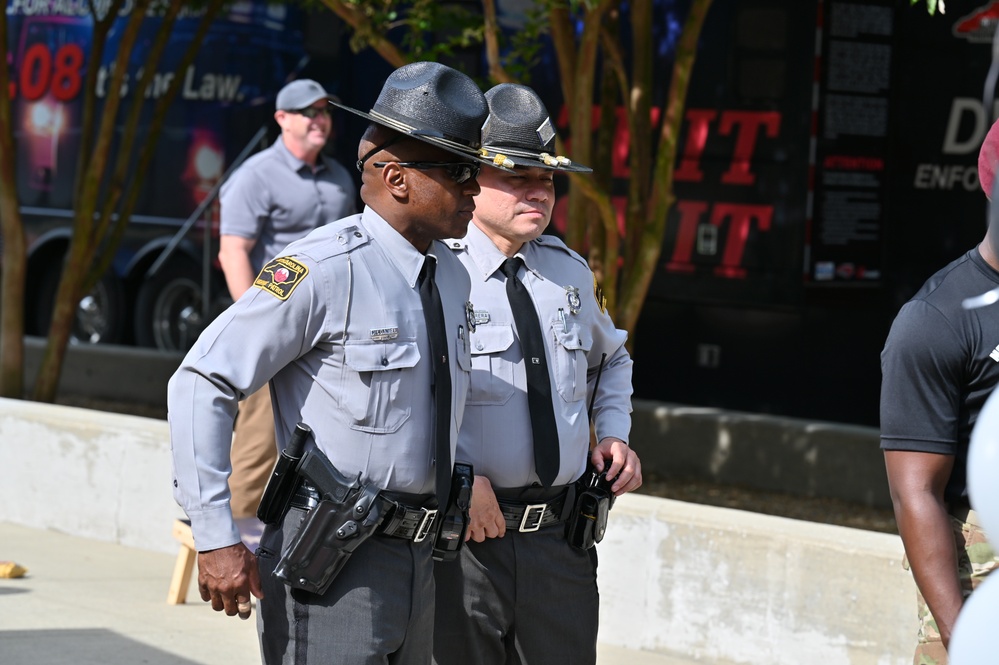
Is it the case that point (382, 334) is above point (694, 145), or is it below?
above

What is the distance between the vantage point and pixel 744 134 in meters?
9.43

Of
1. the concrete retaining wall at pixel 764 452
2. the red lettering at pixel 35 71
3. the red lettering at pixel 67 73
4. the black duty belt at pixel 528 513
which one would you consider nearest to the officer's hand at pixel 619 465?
the black duty belt at pixel 528 513

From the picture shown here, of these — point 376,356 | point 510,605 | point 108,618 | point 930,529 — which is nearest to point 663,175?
point 108,618

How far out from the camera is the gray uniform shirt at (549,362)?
3520 mm

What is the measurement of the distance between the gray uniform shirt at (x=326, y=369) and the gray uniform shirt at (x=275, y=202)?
3349mm

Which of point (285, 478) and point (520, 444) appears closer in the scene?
point (285, 478)

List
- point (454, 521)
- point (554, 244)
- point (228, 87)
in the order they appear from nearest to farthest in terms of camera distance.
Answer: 1. point (454, 521)
2. point (554, 244)
3. point (228, 87)

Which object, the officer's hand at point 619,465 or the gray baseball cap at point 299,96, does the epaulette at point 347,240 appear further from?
the gray baseball cap at point 299,96

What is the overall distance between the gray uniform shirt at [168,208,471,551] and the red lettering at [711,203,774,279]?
6.53 metres

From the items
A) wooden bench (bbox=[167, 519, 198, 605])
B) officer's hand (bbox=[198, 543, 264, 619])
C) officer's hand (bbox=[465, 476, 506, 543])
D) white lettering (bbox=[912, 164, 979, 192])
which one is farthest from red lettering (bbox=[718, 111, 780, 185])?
officer's hand (bbox=[198, 543, 264, 619])

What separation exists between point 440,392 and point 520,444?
529 millimetres

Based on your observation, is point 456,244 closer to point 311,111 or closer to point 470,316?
point 470,316

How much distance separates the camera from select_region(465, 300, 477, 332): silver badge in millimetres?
3381

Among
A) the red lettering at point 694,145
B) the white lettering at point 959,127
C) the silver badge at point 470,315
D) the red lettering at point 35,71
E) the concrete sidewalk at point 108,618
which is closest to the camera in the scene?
the silver badge at point 470,315
